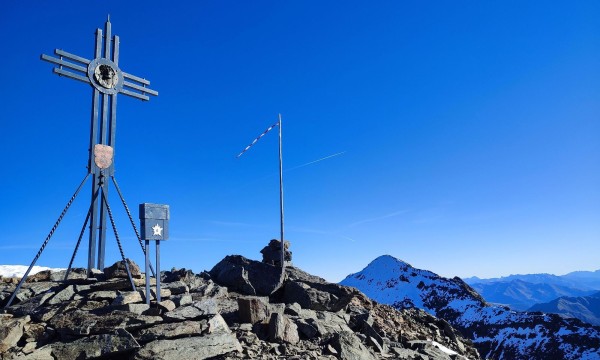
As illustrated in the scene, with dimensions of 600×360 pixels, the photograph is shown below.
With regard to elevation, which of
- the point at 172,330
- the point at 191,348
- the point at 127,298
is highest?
the point at 127,298

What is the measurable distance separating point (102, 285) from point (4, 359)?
492 cm

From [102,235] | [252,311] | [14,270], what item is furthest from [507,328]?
[14,270]

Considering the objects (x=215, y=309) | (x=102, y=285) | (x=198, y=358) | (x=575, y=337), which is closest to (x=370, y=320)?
(x=215, y=309)

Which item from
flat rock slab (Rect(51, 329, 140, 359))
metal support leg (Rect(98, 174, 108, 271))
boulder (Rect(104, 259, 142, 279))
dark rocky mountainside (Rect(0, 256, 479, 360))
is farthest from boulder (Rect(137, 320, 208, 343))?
metal support leg (Rect(98, 174, 108, 271))

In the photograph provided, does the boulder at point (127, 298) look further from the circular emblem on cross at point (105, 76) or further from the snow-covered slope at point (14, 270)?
the circular emblem on cross at point (105, 76)

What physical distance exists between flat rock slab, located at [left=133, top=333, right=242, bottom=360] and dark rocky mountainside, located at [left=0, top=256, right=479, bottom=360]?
0.09ft

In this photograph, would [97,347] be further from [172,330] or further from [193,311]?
[193,311]

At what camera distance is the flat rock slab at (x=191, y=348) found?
11.0 meters

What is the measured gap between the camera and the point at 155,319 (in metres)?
12.6

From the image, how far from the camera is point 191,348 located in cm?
1149

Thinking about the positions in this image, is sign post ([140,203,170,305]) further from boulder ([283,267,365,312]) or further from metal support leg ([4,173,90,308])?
boulder ([283,267,365,312])

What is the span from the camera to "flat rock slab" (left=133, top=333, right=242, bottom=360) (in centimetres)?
1101

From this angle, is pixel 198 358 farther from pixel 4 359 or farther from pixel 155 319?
pixel 4 359

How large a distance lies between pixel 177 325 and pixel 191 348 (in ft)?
3.77
